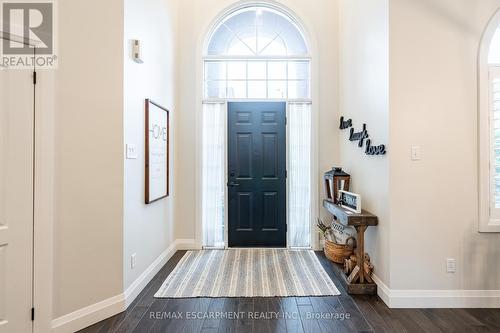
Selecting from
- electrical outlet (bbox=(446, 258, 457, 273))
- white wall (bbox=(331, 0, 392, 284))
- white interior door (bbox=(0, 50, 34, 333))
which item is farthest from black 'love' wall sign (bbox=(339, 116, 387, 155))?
white interior door (bbox=(0, 50, 34, 333))

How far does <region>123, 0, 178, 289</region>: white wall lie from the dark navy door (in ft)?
2.80

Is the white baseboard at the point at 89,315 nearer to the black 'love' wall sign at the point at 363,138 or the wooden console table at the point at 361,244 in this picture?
the wooden console table at the point at 361,244

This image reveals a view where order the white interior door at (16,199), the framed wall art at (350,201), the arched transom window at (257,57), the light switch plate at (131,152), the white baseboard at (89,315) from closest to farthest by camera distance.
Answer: the white interior door at (16,199)
the white baseboard at (89,315)
the light switch plate at (131,152)
the framed wall art at (350,201)
the arched transom window at (257,57)

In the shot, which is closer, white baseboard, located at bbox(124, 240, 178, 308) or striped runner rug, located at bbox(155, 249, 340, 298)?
white baseboard, located at bbox(124, 240, 178, 308)

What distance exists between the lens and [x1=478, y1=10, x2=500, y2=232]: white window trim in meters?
2.18

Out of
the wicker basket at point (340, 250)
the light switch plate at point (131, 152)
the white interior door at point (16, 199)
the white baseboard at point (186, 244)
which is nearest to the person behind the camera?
the white interior door at point (16, 199)

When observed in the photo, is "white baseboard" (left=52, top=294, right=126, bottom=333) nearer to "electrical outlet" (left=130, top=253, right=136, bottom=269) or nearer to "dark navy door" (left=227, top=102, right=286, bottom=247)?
"electrical outlet" (left=130, top=253, right=136, bottom=269)

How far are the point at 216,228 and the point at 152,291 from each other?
1.35 m

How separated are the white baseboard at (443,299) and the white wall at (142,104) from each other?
7.53ft

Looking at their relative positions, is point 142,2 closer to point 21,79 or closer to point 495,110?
point 21,79

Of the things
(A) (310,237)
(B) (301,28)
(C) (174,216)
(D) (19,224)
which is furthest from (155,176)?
(B) (301,28)

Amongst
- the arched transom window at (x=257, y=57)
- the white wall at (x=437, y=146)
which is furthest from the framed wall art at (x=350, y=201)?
the arched transom window at (x=257, y=57)

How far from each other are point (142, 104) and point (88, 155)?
786 millimetres

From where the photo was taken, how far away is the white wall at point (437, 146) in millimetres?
2213
